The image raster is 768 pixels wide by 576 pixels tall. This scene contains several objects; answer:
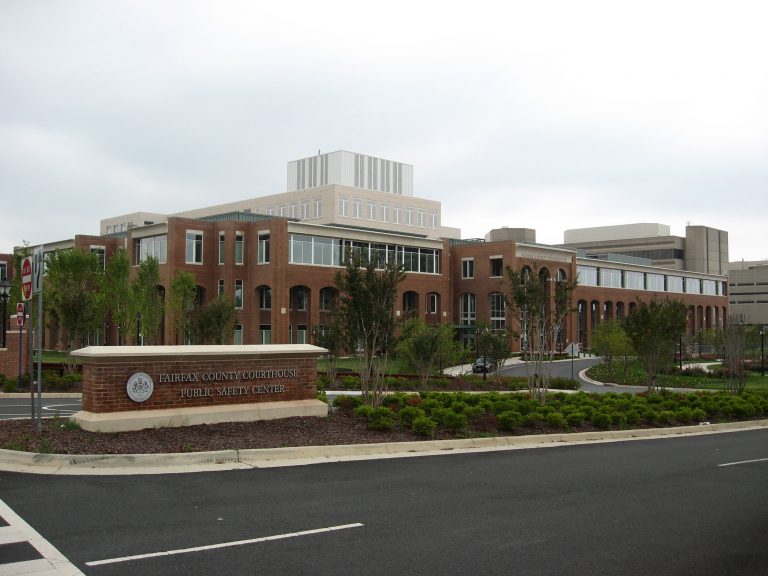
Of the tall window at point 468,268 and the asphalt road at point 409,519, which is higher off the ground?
the tall window at point 468,268

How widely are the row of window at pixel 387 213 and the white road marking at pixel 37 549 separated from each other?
69.3 m

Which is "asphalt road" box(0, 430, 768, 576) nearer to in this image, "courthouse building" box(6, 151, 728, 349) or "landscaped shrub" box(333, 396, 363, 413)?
"landscaped shrub" box(333, 396, 363, 413)

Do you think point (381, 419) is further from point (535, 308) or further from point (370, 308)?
point (535, 308)

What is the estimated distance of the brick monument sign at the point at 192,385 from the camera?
13039 millimetres

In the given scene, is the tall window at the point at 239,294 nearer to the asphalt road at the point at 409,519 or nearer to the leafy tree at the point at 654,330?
the leafy tree at the point at 654,330

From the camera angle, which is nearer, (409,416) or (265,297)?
(409,416)

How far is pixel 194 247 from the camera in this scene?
187ft

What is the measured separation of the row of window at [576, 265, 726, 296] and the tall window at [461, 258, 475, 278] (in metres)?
12.3

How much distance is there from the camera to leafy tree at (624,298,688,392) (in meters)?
27.1

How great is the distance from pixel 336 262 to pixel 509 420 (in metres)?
44.2

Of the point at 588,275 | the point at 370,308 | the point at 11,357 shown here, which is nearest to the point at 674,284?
the point at 588,275

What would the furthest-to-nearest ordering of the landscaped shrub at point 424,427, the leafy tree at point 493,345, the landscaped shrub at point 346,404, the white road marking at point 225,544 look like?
the leafy tree at point 493,345
the landscaped shrub at point 346,404
the landscaped shrub at point 424,427
the white road marking at point 225,544

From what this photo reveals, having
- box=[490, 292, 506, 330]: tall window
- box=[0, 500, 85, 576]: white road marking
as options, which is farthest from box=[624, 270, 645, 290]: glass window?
box=[0, 500, 85, 576]: white road marking

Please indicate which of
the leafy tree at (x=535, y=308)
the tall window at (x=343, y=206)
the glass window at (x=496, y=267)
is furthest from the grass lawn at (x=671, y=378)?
the tall window at (x=343, y=206)
